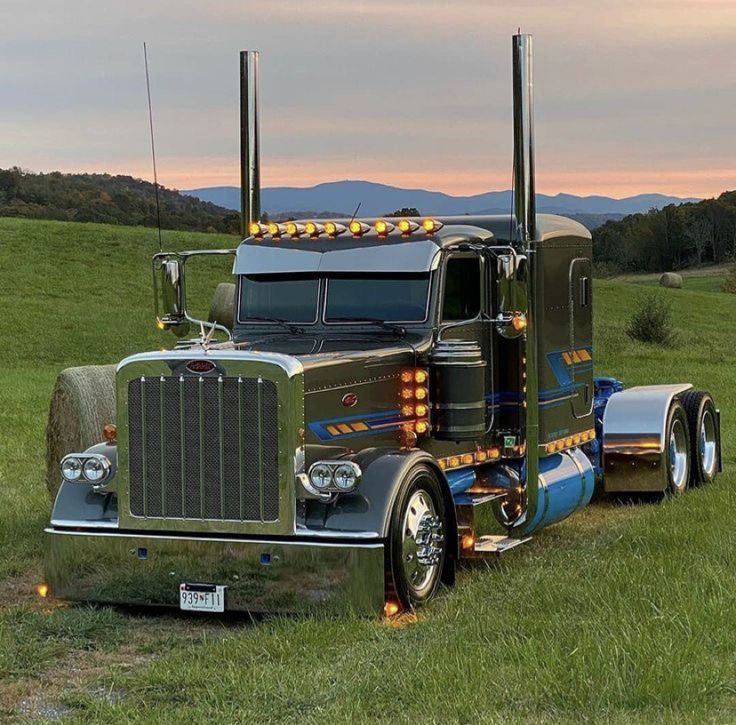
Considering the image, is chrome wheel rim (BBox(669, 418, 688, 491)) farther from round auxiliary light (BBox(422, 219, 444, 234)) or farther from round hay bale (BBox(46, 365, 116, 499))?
round hay bale (BBox(46, 365, 116, 499))

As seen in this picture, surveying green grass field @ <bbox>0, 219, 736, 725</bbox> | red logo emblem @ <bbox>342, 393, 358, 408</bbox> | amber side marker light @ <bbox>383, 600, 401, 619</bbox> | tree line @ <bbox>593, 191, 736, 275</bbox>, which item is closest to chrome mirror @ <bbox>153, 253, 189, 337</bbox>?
red logo emblem @ <bbox>342, 393, 358, 408</bbox>

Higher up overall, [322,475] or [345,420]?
[345,420]

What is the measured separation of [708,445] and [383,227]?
234 inches

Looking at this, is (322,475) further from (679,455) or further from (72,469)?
(679,455)

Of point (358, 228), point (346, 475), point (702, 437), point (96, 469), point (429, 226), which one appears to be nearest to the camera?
point (346, 475)

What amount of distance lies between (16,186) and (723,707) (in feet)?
234

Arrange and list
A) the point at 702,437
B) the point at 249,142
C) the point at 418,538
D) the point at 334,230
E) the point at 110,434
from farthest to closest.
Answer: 1. the point at 702,437
2. the point at 249,142
3. the point at 334,230
4. the point at 110,434
5. the point at 418,538

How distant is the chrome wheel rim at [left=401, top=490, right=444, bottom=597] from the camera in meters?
8.24

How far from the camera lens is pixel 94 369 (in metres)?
12.3

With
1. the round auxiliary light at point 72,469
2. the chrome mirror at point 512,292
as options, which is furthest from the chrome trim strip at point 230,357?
the chrome mirror at point 512,292

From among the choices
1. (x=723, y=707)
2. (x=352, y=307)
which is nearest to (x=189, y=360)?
(x=352, y=307)

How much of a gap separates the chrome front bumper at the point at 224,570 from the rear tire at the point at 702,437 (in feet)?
21.5

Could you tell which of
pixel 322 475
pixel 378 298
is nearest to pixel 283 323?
pixel 378 298

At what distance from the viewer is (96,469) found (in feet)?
28.2
